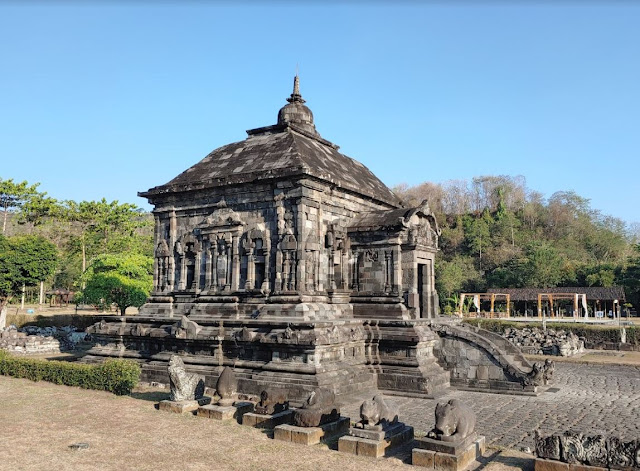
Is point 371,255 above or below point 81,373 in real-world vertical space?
above

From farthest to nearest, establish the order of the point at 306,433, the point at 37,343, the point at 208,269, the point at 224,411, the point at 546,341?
1. the point at 546,341
2. the point at 37,343
3. the point at 208,269
4. the point at 224,411
5. the point at 306,433

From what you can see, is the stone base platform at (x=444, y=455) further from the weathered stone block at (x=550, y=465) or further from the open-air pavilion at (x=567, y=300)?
the open-air pavilion at (x=567, y=300)

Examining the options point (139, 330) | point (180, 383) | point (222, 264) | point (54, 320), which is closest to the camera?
point (180, 383)

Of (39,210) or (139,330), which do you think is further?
(39,210)

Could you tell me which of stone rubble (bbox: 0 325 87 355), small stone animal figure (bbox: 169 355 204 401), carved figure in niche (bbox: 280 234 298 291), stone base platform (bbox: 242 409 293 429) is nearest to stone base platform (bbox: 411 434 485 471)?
stone base platform (bbox: 242 409 293 429)

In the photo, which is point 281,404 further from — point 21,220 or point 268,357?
point 21,220

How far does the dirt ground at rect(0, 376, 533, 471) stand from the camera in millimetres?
8828

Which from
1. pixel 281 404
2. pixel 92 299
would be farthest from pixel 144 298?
pixel 281 404

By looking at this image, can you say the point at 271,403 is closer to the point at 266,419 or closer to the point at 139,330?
the point at 266,419

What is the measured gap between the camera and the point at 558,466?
816 centimetres

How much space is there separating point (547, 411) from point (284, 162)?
1110cm

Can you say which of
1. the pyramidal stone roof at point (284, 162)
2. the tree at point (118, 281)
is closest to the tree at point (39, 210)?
the tree at point (118, 281)

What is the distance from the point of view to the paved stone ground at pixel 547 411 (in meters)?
11.7

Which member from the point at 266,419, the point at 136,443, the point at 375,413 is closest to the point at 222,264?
the point at 266,419
